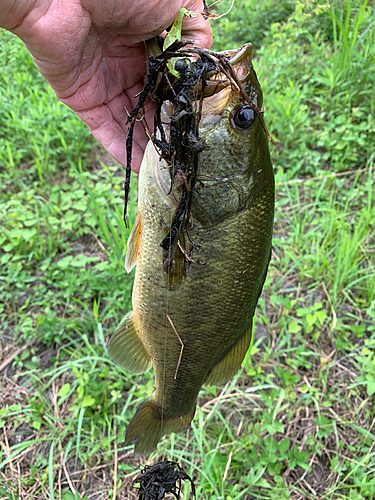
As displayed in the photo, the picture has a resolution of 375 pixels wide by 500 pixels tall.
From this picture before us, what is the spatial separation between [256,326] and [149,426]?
4.19 feet

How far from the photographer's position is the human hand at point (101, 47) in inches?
62.3

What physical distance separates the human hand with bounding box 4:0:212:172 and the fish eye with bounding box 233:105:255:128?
16.8 inches

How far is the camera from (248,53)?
1.37 m

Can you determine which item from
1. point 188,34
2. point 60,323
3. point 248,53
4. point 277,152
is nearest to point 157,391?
point 60,323

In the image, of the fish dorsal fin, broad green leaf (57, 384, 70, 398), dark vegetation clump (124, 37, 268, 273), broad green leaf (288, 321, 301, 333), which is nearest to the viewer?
dark vegetation clump (124, 37, 268, 273)

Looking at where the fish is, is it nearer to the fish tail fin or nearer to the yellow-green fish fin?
the yellow-green fish fin

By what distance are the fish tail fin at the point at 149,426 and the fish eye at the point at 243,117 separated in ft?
4.50

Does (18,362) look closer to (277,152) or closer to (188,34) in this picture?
(188,34)

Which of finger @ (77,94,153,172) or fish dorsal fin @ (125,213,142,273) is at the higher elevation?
finger @ (77,94,153,172)

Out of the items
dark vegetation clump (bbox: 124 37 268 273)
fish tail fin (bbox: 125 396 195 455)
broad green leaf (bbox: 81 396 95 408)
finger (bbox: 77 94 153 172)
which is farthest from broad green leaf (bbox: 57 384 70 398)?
dark vegetation clump (bbox: 124 37 268 273)

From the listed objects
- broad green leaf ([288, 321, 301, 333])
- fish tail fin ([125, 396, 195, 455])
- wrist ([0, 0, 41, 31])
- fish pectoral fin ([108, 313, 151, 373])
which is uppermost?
wrist ([0, 0, 41, 31])

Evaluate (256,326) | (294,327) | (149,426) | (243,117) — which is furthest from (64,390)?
(243,117)

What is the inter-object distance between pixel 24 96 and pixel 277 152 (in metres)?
2.99

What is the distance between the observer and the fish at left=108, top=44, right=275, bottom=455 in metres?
1.45
